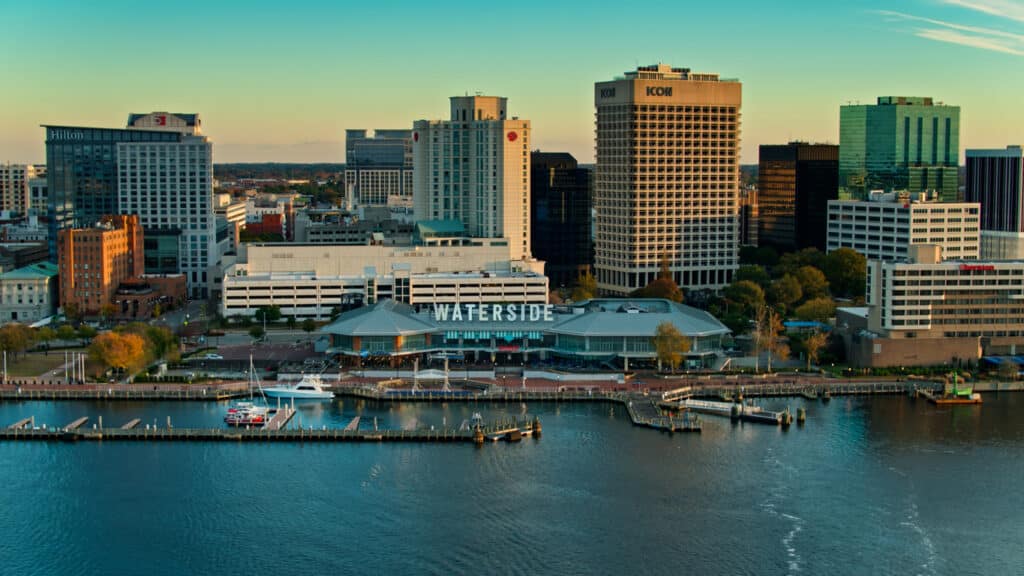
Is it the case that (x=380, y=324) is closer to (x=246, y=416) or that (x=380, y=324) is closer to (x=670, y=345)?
(x=246, y=416)

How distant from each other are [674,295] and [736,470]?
37.0 m

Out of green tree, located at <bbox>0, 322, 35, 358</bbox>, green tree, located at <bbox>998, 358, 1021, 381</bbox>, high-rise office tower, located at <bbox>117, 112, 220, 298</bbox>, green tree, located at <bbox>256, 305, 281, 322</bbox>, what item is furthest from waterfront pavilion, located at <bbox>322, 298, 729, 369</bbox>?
high-rise office tower, located at <bbox>117, 112, 220, 298</bbox>

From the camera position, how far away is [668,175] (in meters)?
94.7

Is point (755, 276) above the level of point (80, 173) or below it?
below

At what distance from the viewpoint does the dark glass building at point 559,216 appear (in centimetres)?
10106

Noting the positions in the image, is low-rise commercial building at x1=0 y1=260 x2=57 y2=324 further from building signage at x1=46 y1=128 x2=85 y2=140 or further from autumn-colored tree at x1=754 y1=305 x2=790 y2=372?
autumn-colored tree at x1=754 y1=305 x2=790 y2=372

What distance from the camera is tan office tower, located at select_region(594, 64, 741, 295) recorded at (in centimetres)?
9369

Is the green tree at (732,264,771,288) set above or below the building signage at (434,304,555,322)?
above

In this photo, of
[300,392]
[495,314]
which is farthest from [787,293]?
[300,392]

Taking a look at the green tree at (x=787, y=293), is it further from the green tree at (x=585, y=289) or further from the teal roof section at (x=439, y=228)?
the teal roof section at (x=439, y=228)

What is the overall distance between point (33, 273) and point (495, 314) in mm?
32127

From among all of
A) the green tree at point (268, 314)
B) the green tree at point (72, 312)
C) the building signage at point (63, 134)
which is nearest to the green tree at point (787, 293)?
the green tree at point (268, 314)

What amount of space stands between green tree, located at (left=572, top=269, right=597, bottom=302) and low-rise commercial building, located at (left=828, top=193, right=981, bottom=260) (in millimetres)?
18347

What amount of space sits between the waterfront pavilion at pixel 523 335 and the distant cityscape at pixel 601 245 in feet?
0.42
